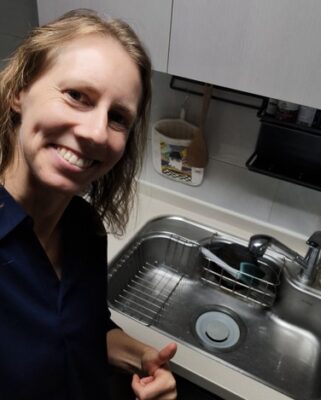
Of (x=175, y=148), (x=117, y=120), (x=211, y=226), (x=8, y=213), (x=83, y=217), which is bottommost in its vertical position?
(x=211, y=226)

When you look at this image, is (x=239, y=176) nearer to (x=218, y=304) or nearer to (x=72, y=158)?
(x=218, y=304)

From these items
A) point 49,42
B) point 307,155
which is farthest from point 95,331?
point 307,155

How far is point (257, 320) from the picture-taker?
1.27m

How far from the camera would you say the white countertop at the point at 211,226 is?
0.92 meters

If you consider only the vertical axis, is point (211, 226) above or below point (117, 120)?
below

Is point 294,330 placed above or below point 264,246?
below

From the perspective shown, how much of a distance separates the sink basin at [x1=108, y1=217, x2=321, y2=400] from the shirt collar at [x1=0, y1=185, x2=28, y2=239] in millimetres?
542

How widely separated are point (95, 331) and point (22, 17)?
3.96 feet

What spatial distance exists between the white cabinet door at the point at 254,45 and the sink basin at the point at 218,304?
2.15 ft

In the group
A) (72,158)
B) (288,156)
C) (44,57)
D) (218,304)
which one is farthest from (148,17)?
(218,304)

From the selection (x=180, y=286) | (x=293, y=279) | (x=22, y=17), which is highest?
(x=22, y=17)

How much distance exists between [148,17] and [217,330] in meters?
0.90

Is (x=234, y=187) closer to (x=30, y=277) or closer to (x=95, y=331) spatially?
(x=95, y=331)

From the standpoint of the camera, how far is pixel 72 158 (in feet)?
1.93
